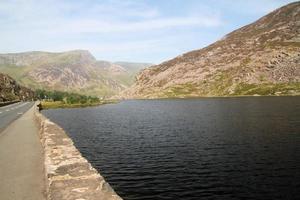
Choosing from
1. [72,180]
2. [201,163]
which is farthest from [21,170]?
[201,163]

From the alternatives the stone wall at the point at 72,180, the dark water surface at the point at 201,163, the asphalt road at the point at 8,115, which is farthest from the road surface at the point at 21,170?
the asphalt road at the point at 8,115

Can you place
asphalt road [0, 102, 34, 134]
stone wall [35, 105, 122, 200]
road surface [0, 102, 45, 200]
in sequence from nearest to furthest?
stone wall [35, 105, 122, 200] < road surface [0, 102, 45, 200] < asphalt road [0, 102, 34, 134]

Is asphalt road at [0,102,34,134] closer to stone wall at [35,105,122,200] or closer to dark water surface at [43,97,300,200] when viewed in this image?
dark water surface at [43,97,300,200]

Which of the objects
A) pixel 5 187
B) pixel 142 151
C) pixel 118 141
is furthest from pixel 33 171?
pixel 118 141

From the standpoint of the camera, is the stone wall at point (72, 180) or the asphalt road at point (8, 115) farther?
the asphalt road at point (8, 115)

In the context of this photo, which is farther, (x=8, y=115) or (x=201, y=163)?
(x=8, y=115)

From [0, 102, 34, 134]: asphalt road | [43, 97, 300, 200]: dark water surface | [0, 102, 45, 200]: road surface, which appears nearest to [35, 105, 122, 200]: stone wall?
[0, 102, 45, 200]: road surface

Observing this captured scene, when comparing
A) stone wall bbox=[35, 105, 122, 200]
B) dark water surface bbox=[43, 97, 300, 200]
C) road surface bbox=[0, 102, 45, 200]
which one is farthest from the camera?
dark water surface bbox=[43, 97, 300, 200]

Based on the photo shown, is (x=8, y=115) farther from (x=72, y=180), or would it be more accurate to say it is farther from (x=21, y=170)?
(x=72, y=180)

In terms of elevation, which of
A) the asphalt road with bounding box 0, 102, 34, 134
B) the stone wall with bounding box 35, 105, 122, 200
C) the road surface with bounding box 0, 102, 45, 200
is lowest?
the road surface with bounding box 0, 102, 45, 200

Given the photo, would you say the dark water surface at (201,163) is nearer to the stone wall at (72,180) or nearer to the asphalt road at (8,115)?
the stone wall at (72,180)

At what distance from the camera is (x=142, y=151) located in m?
50.8

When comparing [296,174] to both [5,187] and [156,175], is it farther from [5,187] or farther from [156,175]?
[5,187]

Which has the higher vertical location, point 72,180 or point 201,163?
point 72,180
